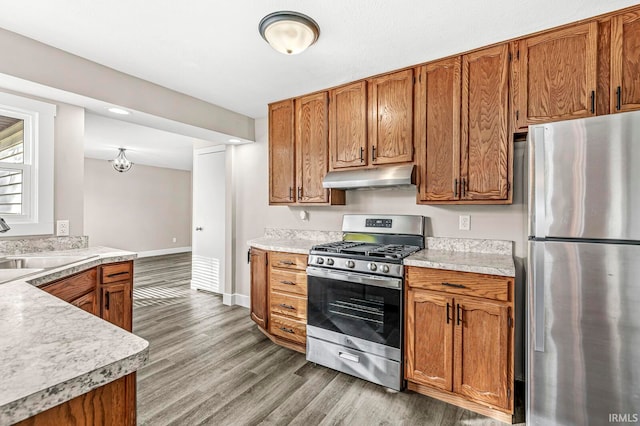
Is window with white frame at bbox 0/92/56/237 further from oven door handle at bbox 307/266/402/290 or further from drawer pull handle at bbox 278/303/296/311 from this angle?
oven door handle at bbox 307/266/402/290

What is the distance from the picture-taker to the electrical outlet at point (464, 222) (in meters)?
2.49

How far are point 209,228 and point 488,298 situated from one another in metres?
3.89

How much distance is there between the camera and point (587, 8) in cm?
180

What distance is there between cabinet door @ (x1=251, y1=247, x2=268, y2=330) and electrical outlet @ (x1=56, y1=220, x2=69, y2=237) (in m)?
1.57

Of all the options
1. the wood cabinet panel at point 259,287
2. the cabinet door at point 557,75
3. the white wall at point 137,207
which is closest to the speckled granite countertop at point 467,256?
the cabinet door at point 557,75

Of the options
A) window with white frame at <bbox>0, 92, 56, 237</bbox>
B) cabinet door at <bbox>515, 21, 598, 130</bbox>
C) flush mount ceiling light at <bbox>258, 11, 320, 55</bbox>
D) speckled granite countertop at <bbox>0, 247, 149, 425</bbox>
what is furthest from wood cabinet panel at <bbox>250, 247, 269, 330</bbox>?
cabinet door at <bbox>515, 21, 598, 130</bbox>

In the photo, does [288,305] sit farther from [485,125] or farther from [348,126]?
[485,125]

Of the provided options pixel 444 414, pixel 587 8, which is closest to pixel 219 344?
pixel 444 414

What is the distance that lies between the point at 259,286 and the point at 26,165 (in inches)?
83.6

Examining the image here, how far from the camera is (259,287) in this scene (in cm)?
305

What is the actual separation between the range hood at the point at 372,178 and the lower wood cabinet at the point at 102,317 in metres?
1.81

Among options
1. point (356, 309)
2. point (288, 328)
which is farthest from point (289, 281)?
point (356, 309)

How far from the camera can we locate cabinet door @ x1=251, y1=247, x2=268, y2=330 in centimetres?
297

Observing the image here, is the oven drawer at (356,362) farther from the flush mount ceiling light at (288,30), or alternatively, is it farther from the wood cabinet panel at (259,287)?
the flush mount ceiling light at (288,30)
